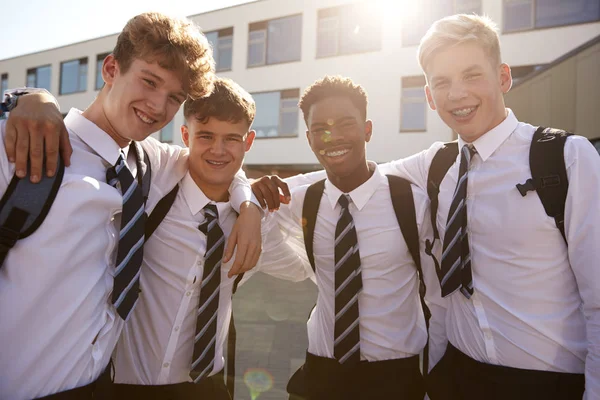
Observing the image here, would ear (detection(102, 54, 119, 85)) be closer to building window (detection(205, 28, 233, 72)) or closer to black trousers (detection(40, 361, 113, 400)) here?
black trousers (detection(40, 361, 113, 400))

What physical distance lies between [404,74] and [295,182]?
44.8ft

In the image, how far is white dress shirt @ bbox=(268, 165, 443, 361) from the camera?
2.37 metres

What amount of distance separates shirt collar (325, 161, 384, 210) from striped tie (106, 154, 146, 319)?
1.23m

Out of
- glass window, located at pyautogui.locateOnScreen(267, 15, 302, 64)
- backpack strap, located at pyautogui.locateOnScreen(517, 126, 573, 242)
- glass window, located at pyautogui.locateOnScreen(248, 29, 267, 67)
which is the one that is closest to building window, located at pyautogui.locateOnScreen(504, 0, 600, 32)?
glass window, located at pyautogui.locateOnScreen(267, 15, 302, 64)

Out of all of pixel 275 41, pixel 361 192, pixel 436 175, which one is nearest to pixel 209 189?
pixel 361 192

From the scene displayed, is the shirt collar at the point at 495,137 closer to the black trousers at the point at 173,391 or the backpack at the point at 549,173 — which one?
the backpack at the point at 549,173

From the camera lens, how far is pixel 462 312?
6.89ft

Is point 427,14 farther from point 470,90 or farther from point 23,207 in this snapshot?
point 23,207

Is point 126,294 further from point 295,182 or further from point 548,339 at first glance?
point 548,339

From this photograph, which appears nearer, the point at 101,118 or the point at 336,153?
the point at 101,118

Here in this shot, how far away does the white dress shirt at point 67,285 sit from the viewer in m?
1.54

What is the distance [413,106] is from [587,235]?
47.3 feet

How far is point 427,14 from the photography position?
588 inches

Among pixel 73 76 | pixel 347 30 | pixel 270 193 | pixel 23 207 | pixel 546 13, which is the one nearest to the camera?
pixel 23 207
